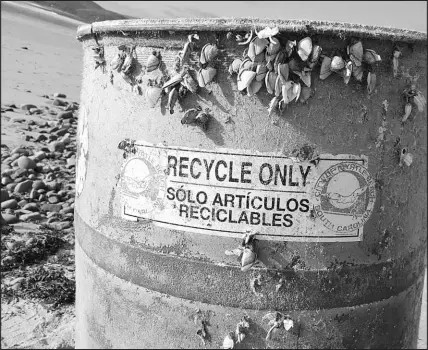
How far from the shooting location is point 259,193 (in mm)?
1550

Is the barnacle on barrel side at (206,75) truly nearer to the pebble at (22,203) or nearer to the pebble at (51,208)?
the pebble at (51,208)

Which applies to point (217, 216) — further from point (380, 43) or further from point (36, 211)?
point (36, 211)

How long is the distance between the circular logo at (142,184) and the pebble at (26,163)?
549 cm

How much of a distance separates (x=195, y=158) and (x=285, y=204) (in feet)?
1.15

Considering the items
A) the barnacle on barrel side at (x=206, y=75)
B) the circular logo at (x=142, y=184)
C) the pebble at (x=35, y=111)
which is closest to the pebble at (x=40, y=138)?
the pebble at (x=35, y=111)

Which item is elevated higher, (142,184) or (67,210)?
(142,184)

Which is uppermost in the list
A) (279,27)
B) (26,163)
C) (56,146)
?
(279,27)

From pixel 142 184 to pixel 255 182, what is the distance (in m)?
0.43

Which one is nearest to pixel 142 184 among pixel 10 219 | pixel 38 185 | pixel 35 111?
pixel 10 219

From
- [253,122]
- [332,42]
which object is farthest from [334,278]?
[332,42]

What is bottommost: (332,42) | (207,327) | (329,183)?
(207,327)

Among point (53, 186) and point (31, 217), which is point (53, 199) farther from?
point (31, 217)

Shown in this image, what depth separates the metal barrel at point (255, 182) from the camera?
153 cm

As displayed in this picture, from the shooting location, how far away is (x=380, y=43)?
1559mm
